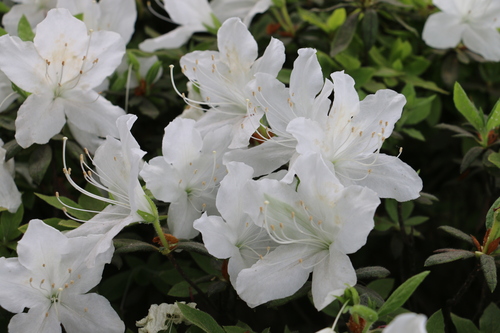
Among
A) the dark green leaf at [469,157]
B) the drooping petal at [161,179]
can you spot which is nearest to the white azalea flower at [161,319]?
the drooping petal at [161,179]

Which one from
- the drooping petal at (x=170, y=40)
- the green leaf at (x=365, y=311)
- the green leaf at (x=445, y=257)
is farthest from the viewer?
the drooping petal at (x=170, y=40)

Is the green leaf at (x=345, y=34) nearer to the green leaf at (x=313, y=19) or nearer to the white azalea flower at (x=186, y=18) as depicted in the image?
the green leaf at (x=313, y=19)

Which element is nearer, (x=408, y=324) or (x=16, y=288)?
(x=408, y=324)

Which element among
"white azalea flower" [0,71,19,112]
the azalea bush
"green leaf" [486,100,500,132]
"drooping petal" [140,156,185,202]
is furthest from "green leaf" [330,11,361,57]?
"white azalea flower" [0,71,19,112]

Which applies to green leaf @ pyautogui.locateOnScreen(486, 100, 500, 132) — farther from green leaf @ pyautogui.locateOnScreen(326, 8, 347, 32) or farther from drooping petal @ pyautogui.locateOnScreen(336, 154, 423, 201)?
green leaf @ pyautogui.locateOnScreen(326, 8, 347, 32)

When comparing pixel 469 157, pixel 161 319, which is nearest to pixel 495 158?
pixel 469 157

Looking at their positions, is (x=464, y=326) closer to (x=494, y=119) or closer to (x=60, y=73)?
(x=494, y=119)

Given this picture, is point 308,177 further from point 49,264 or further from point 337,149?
point 49,264
